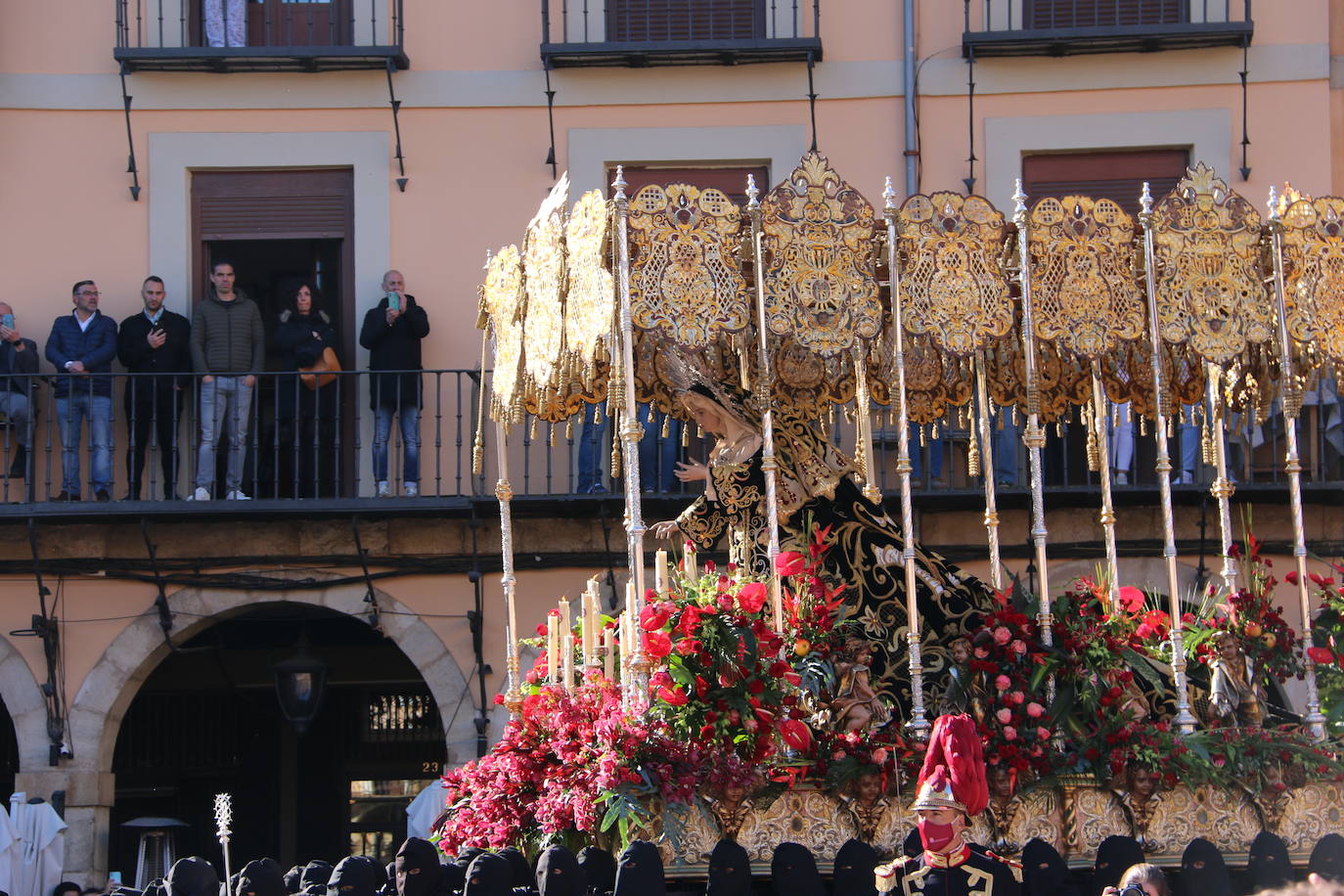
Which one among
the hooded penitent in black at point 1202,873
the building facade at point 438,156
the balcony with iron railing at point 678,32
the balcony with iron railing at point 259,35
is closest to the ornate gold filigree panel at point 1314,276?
the hooded penitent in black at point 1202,873

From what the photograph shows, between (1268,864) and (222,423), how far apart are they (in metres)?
8.86

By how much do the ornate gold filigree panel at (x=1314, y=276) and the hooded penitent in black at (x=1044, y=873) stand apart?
10.0ft

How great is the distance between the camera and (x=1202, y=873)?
374 inches

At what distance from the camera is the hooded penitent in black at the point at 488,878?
874 cm

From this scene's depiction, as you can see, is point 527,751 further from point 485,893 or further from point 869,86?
point 869,86

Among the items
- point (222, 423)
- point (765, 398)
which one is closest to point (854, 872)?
point (765, 398)

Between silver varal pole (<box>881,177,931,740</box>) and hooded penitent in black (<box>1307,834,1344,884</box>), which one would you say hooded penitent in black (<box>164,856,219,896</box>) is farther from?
hooded penitent in black (<box>1307,834,1344,884</box>)

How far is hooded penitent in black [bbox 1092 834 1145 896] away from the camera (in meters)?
9.38

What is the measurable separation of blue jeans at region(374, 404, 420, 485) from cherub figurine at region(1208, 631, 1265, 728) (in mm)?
7081

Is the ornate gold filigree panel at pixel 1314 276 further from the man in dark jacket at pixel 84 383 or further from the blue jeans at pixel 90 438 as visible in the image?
the blue jeans at pixel 90 438

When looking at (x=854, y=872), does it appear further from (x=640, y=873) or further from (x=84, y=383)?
(x=84, y=383)

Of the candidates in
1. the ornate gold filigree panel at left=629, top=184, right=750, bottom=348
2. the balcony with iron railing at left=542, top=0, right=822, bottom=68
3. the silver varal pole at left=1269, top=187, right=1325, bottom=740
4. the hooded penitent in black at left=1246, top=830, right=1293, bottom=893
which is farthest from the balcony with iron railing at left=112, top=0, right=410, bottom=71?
the hooded penitent in black at left=1246, top=830, right=1293, bottom=893

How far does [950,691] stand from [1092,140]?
299 inches

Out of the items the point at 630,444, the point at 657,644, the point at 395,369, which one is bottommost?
the point at 657,644
